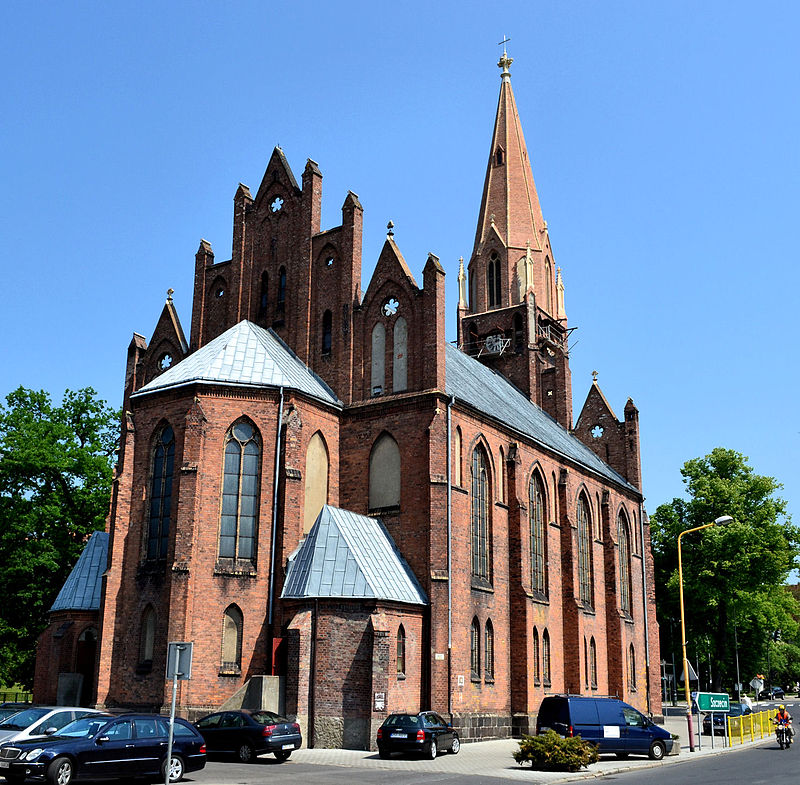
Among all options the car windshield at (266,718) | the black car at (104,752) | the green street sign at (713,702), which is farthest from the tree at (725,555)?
the black car at (104,752)

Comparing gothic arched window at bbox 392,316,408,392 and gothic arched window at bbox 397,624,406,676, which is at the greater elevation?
gothic arched window at bbox 392,316,408,392

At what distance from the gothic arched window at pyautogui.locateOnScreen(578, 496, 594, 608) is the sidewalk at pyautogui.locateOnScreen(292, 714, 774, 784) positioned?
1319 cm

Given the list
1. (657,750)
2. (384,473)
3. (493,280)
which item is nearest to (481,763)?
(657,750)

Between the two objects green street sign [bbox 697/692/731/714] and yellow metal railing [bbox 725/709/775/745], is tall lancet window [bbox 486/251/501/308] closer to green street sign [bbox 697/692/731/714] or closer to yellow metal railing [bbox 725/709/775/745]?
yellow metal railing [bbox 725/709/775/745]

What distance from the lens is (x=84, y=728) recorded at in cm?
1833

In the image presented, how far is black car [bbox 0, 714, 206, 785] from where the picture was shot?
56.1ft

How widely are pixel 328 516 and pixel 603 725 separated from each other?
36.2 feet

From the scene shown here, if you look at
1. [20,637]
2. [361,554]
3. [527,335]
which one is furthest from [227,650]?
[527,335]

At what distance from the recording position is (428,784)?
61.8ft

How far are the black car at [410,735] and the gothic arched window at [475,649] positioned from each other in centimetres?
651

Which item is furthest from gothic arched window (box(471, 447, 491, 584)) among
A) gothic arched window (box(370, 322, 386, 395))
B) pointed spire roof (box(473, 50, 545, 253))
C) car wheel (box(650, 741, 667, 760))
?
pointed spire roof (box(473, 50, 545, 253))

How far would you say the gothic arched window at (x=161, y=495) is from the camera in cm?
3091

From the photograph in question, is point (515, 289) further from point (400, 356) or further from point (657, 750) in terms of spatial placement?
point (657, 750)

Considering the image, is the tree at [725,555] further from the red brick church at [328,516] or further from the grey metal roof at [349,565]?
the grey metal roof at [349,565]
